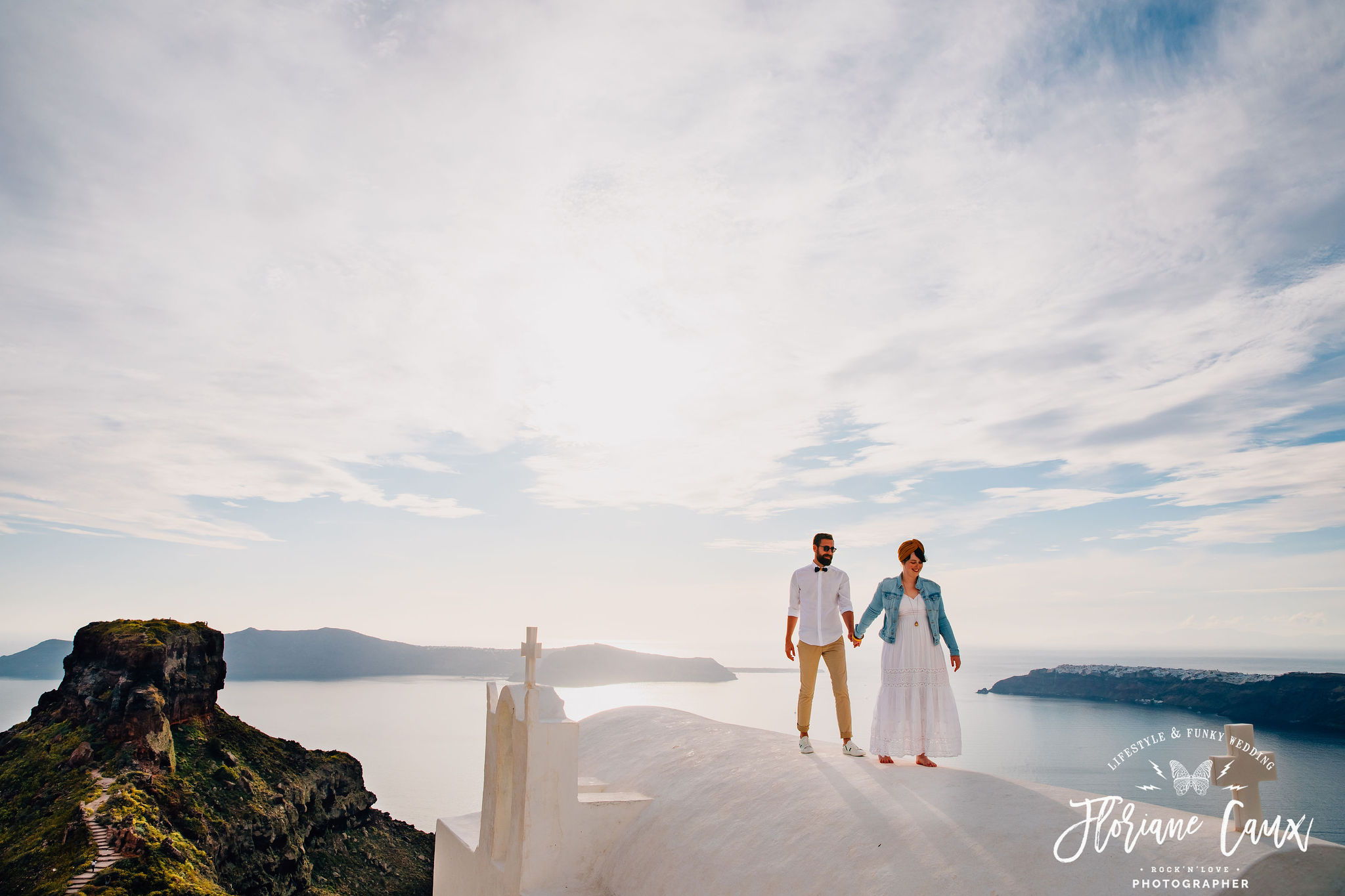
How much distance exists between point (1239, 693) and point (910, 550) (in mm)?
88237

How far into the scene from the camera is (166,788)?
35000 millimetres

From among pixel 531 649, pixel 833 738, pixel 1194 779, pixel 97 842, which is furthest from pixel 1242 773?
pixel 833 738

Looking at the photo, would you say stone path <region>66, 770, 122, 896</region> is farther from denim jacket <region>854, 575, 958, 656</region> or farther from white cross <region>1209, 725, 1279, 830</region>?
white cross <region>1209, 725, 1279, 830</region>

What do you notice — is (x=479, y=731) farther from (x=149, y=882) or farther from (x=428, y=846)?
(x=149, y=882)

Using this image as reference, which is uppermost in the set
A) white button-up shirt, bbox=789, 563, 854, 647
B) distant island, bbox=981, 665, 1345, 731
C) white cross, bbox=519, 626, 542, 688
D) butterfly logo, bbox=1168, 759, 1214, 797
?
white button-up shirt, bbox=789, 563, 854, 647

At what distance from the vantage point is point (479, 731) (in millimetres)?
108562

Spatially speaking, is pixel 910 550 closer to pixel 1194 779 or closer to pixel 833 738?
pixel 1194 779

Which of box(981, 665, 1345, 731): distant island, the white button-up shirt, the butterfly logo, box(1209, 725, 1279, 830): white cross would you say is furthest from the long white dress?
box(981, 665, 1345, 731): distant island

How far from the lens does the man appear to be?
784cm

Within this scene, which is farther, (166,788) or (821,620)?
(166,788)

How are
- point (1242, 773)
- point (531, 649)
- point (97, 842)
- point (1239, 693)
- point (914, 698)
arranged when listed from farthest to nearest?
point (1239, 693) → point (97, 842) → point (531, 649) → point (914, 698) → point (1242, 773)

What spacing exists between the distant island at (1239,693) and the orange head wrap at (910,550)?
70199 mm

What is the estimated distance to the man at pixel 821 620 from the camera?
25.7ft

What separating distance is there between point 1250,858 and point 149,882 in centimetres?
2640
